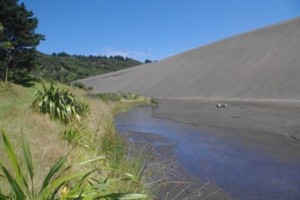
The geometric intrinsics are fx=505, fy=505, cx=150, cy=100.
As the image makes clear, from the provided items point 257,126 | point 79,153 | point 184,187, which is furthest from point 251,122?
point 79,153

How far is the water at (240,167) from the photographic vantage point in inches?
456

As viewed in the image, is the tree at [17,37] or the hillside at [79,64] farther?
the hillside at [79,64]

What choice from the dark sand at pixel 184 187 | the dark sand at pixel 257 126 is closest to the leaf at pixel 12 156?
the dark sand at pixel 184 187

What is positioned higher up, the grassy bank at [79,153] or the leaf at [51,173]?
the leaf at [51,173]

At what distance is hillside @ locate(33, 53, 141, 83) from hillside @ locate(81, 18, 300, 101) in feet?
73.1

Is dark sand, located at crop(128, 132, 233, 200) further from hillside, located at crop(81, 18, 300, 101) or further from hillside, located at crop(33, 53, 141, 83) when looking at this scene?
hillside, located at crop(33, 53, 141, 83)

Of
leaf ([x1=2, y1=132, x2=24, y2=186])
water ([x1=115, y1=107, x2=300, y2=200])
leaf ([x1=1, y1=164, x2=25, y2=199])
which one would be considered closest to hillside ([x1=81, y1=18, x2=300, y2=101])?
water ([x1=115, y1=107, x2=300, y2=200])

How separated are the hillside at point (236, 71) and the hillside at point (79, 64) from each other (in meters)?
22.3

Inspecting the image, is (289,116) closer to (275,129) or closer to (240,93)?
(275,129)

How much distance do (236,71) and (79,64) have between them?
9360 centimetres

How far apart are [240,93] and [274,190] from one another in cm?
4258

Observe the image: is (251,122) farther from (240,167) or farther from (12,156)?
(12,156)

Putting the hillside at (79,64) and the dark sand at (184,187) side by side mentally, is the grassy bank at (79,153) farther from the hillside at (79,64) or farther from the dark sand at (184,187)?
the hillside at (79,64)

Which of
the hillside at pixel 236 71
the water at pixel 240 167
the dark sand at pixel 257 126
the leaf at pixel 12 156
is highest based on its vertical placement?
the hillside at pixel 236 71
